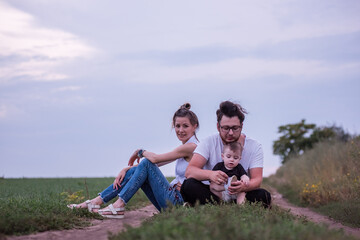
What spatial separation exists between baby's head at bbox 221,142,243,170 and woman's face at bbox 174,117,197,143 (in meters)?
0.88

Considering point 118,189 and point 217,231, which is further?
point 118,189

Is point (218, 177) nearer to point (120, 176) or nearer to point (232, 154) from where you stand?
point (232, 154)

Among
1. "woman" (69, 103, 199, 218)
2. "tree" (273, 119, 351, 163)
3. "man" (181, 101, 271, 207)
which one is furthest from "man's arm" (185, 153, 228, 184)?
"tree" (273, 119, 351, 163)

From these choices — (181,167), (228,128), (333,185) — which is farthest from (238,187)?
(333,185)

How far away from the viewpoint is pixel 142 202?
479 inches

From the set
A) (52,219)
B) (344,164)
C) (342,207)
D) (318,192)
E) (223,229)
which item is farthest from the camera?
(344,164)

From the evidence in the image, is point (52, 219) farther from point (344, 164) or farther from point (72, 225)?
point (344, 164)

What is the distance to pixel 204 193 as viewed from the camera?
22.3 ft

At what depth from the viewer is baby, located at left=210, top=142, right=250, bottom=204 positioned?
21.1 feet

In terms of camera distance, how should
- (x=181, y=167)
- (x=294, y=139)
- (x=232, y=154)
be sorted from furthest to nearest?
(x=294, y=139), (x=181, y=167), (x=232, y=154)

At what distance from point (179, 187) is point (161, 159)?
70 cm

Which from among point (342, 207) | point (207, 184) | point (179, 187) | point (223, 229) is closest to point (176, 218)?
point (223, 229)

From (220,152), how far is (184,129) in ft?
2.35

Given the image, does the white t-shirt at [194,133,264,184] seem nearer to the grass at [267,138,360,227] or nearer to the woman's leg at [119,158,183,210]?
the woman's leg at [119,158,183,210]
